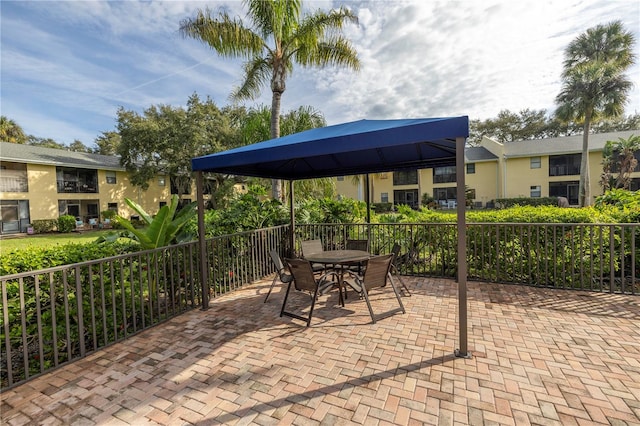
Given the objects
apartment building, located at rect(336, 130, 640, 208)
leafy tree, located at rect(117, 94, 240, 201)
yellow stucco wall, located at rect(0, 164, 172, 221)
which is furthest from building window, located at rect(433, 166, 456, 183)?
yellow stucco wall, located at rect(0, 164, 172, 221)

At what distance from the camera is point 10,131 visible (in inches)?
1160

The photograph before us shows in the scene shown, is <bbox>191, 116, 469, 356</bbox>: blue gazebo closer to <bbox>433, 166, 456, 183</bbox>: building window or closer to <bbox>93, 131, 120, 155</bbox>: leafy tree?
<bbox>433, 166, 456, 183</bbox>: building window

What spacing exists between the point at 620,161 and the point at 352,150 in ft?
94.7

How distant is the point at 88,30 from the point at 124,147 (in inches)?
696

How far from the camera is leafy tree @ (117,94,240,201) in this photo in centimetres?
2200

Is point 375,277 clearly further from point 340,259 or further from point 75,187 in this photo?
point 75,187

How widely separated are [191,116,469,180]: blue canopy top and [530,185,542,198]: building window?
2873 centimetres

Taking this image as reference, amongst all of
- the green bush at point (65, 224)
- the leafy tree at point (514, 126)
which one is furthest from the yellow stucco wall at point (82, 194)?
the leafy tree at point (514, 126)

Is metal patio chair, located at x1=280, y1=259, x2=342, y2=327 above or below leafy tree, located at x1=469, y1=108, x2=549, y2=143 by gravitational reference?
below

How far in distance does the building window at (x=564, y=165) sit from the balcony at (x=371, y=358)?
27894 millimetres

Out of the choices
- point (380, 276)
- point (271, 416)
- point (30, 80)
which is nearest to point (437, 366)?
point (380, 276)

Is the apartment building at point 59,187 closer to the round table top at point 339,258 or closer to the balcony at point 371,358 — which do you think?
the balcony at point 371,358

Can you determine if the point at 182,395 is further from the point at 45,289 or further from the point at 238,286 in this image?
the point at 238,286

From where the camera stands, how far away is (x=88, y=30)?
7.70 metres
